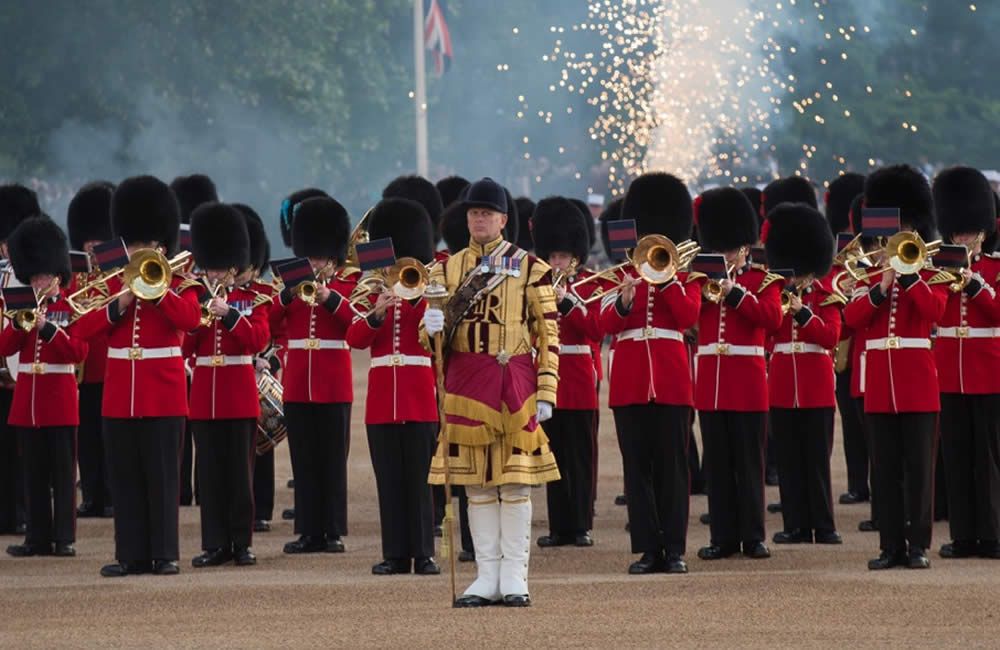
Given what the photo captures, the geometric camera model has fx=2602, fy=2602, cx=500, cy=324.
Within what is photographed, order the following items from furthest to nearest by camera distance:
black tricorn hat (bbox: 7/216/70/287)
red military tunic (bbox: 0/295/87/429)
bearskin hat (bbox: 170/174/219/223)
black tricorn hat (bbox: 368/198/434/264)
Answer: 1. bearskin hat (bbox: 170/174/219/223)
2. black tricorn hat (bbox: 7/216/70/287)
3. red military tunic (bbox: 0/295/87/429)
4. black tricorn hat (bbox: 368/198/434/264)

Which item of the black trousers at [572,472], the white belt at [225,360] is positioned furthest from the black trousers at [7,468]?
the black trousers at [572,472]

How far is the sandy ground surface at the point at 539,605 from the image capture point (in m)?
8.80

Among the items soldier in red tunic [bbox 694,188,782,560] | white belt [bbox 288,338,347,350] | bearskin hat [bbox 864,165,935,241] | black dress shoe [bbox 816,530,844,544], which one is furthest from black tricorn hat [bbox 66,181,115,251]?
bearskin hat [bbox 864,165,935,241]

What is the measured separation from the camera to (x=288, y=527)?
12922mm

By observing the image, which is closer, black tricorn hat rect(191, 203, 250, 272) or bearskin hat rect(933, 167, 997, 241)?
bearskin hat rect(933, 167, 997, 241)

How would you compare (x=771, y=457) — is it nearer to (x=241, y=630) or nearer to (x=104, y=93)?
(x=241, y=630)

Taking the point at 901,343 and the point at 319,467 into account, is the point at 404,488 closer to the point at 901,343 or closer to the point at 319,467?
the point at 319,467

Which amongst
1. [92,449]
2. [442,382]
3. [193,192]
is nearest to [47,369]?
[92,449]

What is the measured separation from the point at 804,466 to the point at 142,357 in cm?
320

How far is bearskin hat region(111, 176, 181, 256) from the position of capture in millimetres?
11156

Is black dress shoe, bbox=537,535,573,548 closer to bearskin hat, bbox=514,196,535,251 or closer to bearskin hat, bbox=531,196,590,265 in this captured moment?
bearskin hat, bbox=531,196,590,265

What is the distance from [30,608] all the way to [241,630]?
1.17 meters

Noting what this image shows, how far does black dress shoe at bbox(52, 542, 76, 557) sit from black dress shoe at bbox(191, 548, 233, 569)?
765 mm

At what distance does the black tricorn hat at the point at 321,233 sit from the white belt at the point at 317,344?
44cm
